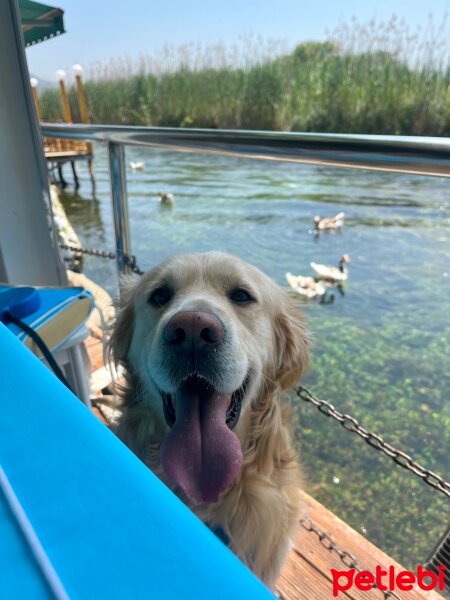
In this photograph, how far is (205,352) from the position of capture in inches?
47.4

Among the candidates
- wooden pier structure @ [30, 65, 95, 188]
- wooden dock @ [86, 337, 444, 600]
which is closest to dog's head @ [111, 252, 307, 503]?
wooden dock @ [86, 337, 444, 600]

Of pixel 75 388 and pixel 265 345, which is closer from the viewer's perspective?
pixel 265 345

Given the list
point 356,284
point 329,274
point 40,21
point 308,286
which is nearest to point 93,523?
point 40,21

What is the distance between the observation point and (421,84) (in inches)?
324

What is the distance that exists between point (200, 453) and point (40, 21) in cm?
275

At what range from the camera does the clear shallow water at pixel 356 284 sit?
307 cm

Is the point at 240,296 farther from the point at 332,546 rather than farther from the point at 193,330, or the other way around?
the point at 332,546

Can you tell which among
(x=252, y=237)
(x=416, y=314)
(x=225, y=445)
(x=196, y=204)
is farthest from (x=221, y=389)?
(x=196, y=204)

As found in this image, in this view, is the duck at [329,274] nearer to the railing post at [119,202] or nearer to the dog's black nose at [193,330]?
the railing post at [119,202]

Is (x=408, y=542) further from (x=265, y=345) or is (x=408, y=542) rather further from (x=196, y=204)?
(x=196, y=204)

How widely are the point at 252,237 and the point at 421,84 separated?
4.37 meters

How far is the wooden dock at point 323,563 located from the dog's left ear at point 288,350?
0.49 metres

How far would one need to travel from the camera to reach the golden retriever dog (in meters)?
1.23

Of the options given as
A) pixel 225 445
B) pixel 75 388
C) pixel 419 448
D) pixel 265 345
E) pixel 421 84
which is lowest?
pixel 419 448
